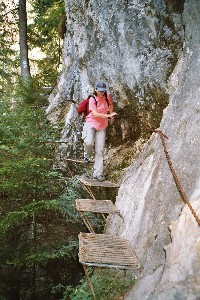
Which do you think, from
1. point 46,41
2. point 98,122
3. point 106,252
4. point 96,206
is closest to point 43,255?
point 96,206

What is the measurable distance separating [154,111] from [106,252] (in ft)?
12.3

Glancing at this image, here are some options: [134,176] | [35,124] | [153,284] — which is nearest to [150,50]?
[134,176]

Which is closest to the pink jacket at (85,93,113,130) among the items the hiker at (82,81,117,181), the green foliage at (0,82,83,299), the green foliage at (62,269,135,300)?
the hiker at (82,81,117,181)

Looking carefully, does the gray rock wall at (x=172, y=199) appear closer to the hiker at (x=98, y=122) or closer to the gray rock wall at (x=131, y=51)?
the gray rock wall at (x=131, y=51)

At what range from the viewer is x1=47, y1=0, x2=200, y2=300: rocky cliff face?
3578 mm

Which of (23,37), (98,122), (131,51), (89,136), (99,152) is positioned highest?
(23,37)

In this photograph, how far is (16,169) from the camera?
7.45 metres

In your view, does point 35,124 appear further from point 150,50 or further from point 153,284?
point 153,284

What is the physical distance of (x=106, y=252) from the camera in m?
4.43

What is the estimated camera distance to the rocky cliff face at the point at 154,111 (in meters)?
3.58

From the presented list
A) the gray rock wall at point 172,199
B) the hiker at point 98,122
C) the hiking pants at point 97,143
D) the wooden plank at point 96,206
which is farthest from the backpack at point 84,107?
the wooden plank at point 96,206

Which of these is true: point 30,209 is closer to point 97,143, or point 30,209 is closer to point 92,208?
point 92,208

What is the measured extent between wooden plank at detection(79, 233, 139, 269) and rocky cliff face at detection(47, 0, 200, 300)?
18 cm

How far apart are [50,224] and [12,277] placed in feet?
7.98
